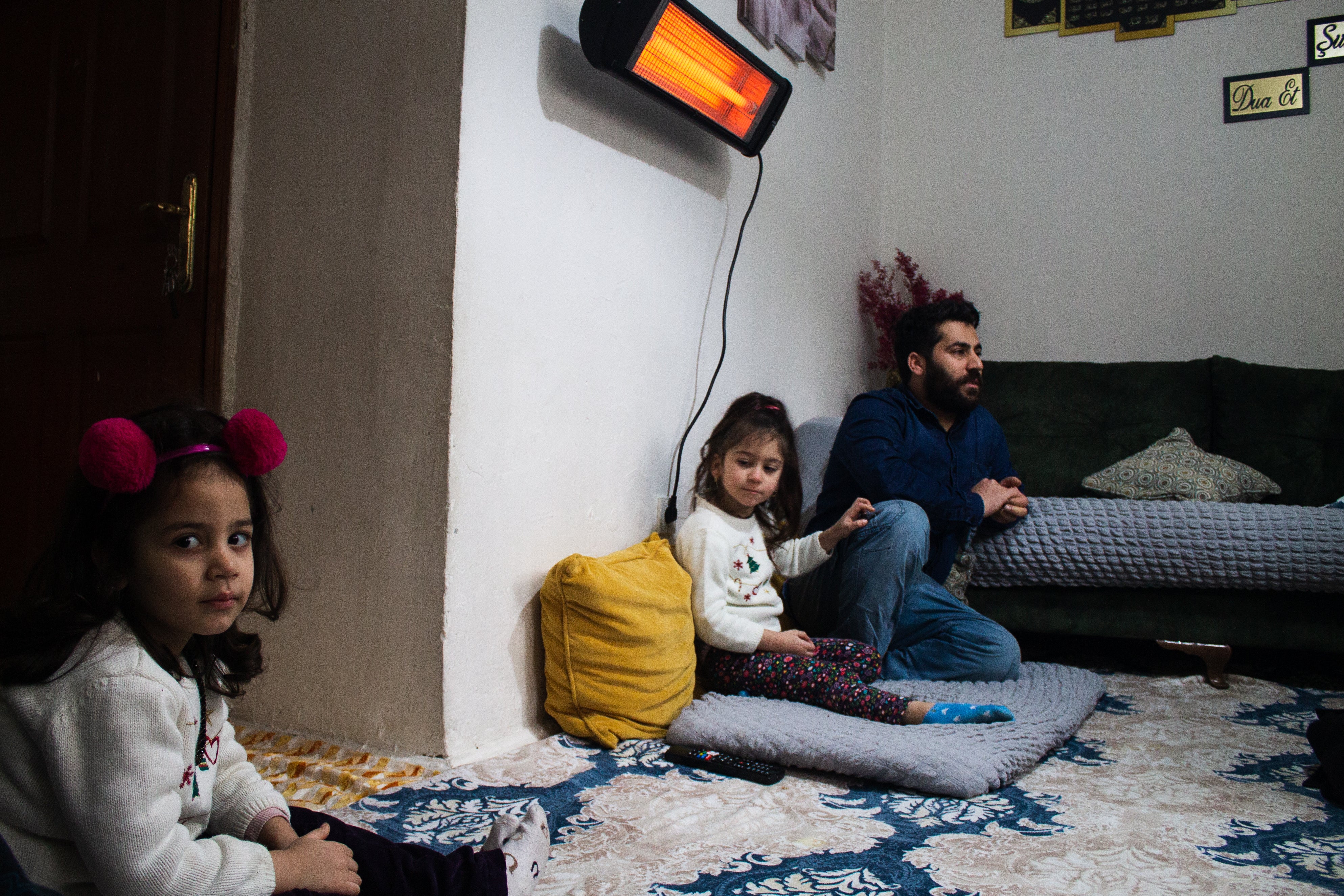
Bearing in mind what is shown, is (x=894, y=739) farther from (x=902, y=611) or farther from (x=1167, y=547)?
(x=1167, y=547)

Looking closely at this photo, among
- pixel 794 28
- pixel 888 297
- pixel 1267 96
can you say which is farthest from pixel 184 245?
pixel 1267 96

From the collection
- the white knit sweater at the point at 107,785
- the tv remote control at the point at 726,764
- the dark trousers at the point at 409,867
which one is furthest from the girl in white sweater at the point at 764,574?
the white knit sweater at the point at 107,785

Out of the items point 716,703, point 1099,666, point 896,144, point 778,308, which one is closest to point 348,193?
point 716,703

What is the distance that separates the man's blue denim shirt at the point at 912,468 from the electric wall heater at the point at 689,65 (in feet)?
2.43

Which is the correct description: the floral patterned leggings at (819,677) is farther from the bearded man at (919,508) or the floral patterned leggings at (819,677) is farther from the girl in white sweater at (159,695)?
the girl in white sweater at (159,695)

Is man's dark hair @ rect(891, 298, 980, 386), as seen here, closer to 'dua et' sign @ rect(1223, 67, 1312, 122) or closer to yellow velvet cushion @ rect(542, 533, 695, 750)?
yellow velvet cushion @ rect(542, 533, 695, 750)

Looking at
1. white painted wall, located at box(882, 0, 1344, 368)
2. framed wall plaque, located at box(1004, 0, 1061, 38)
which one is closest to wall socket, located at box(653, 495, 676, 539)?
white painted wall, located at box(882, 0, 1344, 368)

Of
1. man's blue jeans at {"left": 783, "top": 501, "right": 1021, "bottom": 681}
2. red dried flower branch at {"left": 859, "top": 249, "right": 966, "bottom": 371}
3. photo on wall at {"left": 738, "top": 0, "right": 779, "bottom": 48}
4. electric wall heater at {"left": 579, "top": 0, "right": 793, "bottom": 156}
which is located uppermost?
photo on wall at {"left": 738, "top": 0, "right": 779, "bottom": 48}

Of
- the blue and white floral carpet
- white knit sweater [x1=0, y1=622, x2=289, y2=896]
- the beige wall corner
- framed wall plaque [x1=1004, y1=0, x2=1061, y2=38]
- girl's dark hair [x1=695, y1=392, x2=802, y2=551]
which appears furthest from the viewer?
framed wall plaque [x1=1004, y1=0, x2=1061, y2=38]

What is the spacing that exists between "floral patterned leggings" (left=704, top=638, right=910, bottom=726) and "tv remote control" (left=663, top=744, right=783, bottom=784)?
0.29 meters

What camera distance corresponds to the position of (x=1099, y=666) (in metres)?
2.57

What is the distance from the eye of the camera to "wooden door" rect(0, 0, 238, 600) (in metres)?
1.81

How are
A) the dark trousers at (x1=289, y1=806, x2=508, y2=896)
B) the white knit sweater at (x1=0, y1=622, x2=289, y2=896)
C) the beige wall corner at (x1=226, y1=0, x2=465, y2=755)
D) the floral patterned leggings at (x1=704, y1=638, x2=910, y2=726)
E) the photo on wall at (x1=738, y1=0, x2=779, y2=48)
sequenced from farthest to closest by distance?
the photo on wall at (x1=738, y1=0, x2=779, y2=48)
the floral patterned leggings at (x1=704, y1=638, x2=910, y2=726)
the beige wall corner at (x1=226, y1=0, x2=465, y2=755)
the dark trousers at (x1=289, y1=806, x2=508, y2=896)
the white knit sweater at (x1=0, y1=622, x2=289, y2=896)

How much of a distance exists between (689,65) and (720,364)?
0.72 metres
